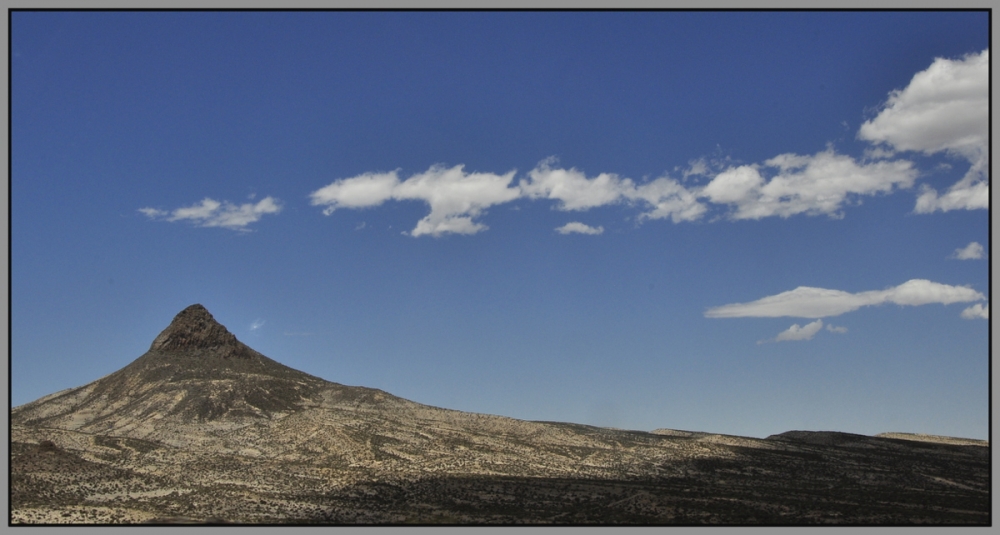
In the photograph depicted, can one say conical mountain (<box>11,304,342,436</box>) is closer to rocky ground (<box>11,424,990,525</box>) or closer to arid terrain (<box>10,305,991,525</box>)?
arid terrain (<box>10,305,991,525</box>)

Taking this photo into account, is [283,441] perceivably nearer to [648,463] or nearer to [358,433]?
[358,433]

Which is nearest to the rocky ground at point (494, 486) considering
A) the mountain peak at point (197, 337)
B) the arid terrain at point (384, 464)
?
the arid terrain at point (384, 464)

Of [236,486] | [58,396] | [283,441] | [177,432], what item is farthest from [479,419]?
[58,396]

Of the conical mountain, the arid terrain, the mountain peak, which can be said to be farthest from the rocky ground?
the mountain peak

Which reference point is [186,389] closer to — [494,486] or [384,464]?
[384,464]

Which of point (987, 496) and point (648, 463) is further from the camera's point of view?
point (648, 463)

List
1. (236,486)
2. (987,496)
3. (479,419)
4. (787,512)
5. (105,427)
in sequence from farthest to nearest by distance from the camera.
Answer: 1. (479,419)
2. (105,427)
3. (987,496)
4. (236,486)
5. (787,512)
